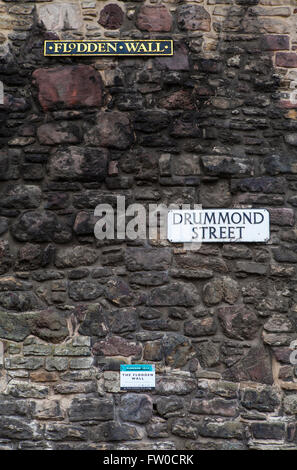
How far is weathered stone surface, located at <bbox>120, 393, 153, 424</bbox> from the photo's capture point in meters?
3.58

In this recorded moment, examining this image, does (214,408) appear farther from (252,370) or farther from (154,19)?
(154,19)

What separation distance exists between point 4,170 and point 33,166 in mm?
210

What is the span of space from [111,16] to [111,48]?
261 millimetres

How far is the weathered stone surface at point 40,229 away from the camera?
380cm

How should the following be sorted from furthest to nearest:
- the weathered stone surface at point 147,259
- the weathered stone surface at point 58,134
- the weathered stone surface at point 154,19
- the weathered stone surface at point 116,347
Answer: the weathered stone surface at point 154,19, the weathered stone surface at point 58,134, the weathered stone surface at point 147,259, the weathered stone surface at point 116,347

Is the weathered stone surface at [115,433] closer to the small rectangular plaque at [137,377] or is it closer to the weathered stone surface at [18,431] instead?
the small rectangular plaque at [137,377]

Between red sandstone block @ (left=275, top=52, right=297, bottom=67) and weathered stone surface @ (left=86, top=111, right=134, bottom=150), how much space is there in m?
1.21

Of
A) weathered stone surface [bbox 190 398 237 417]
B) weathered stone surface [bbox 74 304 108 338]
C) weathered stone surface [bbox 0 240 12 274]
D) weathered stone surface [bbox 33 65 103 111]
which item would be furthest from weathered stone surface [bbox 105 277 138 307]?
weathered stone surface [bbox 33 65 103 111]

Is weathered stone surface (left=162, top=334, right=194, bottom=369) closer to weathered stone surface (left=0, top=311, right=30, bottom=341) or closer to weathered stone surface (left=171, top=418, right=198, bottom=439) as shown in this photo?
weathered stone surface (left=171, top=418, right=198, bottom=439)

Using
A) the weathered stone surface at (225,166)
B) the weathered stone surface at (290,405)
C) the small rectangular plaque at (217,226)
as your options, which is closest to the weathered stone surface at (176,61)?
the weathered stone surface at (225,166)

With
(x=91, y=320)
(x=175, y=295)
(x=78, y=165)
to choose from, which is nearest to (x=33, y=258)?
(x=91, y=320)

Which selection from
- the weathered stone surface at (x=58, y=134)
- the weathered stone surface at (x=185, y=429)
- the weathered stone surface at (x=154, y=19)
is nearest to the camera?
the weathered stone surface at (x=185, y=429)

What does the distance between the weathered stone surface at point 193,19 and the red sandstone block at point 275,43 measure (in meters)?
0.45

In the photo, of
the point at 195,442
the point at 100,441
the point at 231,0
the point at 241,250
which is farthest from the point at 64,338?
the point at 231,0
